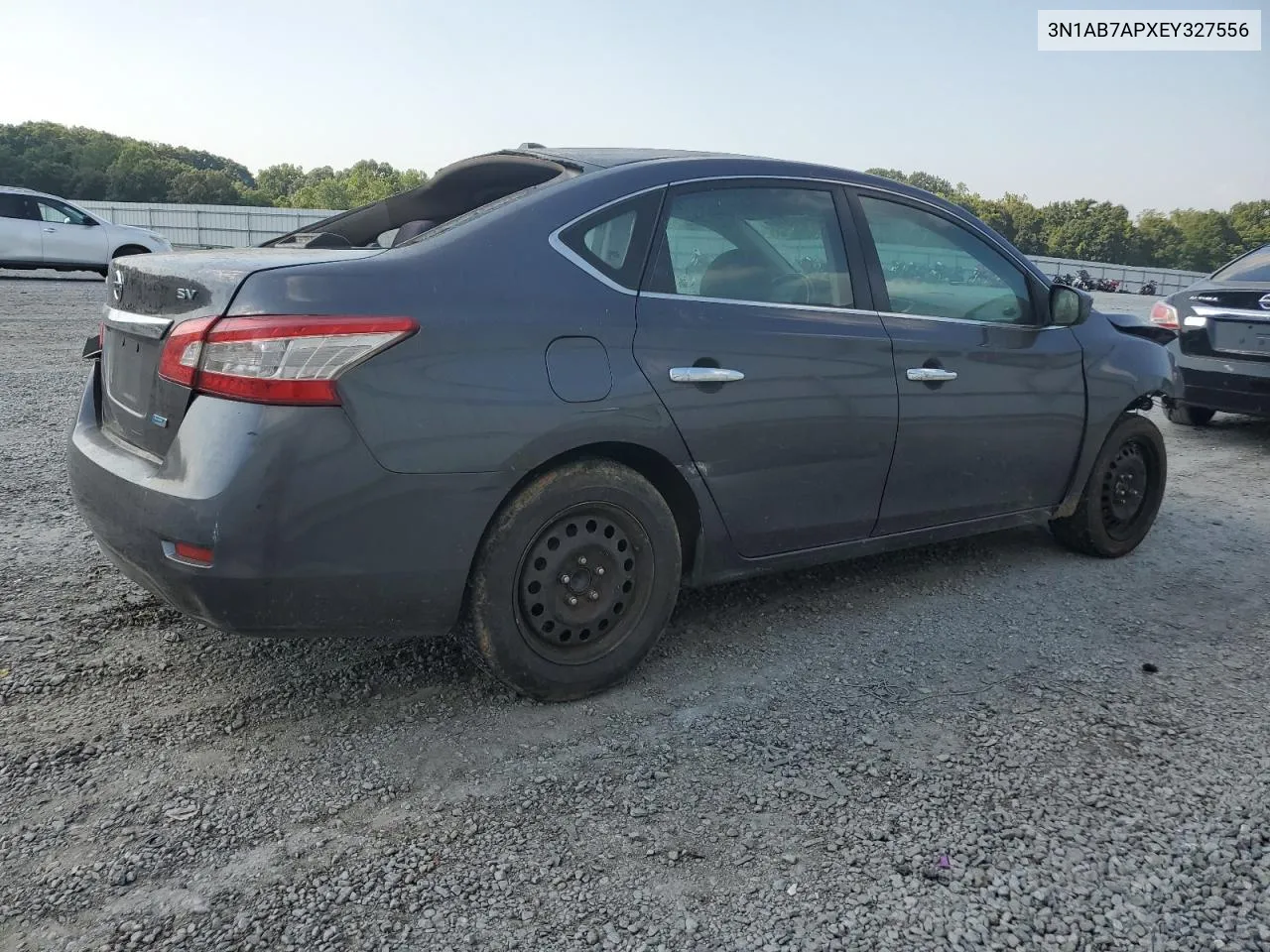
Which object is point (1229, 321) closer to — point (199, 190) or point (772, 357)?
point (772, 357)

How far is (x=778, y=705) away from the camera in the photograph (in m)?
3.21

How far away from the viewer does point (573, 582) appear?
3094 mm

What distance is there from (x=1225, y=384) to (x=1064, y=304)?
4147 mm

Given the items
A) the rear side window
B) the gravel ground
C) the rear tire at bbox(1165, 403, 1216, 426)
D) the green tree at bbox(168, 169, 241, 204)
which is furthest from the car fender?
the green tree at bbox(168, 169, 241, 204)

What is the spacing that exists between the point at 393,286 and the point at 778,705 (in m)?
1.69

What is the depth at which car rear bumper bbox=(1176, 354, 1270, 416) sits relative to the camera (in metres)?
7.48

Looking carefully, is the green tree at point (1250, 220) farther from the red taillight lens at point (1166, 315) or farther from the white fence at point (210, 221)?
the red taillight lens at point (1166, 315)

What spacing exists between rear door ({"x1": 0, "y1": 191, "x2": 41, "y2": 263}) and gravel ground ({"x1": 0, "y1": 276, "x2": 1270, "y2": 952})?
1713cm

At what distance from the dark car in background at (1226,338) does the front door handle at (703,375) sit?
5.43 metres

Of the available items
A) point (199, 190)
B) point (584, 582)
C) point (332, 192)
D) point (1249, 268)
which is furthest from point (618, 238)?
point (332, 192)

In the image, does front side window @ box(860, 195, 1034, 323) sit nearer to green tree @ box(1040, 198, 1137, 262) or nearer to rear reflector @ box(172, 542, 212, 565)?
rear reflector @ box(172, 542, 212, 565)

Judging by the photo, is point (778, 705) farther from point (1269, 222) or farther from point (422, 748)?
point (1269, 222)

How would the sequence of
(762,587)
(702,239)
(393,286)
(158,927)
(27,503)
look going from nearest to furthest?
(158,927), (393,286), (702,239), (762,587), (27,503)

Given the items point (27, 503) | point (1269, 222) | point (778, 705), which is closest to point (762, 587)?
point (778, 705)
